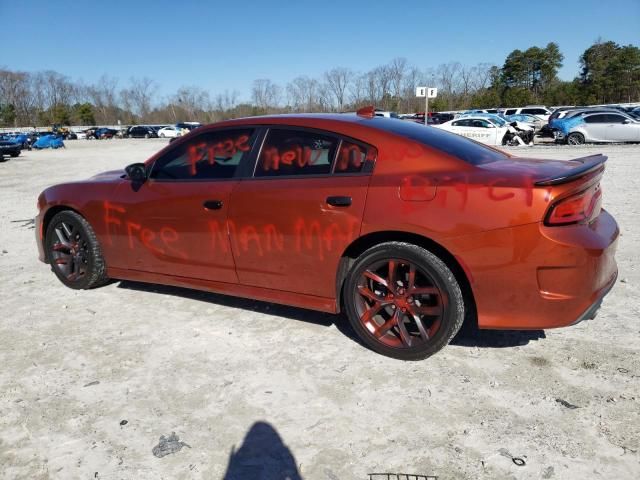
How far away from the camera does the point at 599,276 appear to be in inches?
107

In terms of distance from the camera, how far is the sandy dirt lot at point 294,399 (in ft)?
7.40

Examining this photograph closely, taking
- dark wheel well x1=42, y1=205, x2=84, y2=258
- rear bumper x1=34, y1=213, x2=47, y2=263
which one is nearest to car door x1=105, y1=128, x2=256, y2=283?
dark wheel well x1=42, y1=205, x2=84, y2=258

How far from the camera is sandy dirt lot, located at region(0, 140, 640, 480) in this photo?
2.26 meters

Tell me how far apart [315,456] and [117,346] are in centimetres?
188

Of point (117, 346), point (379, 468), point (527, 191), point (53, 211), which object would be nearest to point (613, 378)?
point (527, 191)

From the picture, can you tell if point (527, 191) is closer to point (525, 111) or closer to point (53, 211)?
point (53, 211)

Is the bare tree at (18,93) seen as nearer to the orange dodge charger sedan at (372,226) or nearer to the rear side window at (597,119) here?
the rear side window at (597,119)

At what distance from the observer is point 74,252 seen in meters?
4.53

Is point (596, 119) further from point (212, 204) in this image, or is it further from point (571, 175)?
point (212, 204)

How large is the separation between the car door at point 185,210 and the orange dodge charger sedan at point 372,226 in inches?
0.4

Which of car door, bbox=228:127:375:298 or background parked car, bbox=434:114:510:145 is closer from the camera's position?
car door, bbox=228:127:375:298

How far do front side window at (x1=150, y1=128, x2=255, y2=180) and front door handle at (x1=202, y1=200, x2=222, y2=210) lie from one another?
21cm

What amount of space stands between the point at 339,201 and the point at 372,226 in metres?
0.28

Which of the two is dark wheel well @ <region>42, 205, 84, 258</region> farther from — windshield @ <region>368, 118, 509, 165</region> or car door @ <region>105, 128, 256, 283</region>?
windshield @ <region>368, 118, 509, 165</region>
